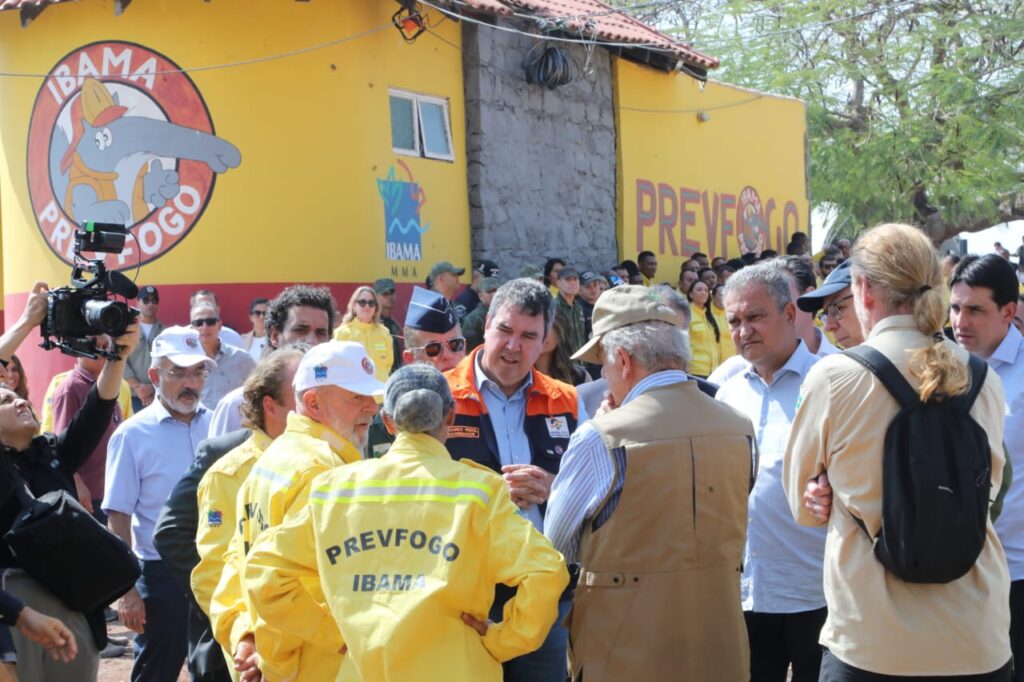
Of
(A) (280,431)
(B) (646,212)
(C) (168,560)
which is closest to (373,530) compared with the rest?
(A) (280,431)

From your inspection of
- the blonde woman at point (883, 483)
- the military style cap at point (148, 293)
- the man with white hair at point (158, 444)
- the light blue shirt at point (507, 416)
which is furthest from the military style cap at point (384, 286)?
the blonde woman at point (883, 483)

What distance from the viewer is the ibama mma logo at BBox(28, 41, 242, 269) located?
11883mm

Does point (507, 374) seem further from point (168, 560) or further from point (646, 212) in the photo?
point (646, 212)

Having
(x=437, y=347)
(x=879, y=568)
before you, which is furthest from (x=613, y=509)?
(x=437, y=347)

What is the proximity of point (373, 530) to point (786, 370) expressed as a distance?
194 cm

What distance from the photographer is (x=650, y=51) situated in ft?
54.0

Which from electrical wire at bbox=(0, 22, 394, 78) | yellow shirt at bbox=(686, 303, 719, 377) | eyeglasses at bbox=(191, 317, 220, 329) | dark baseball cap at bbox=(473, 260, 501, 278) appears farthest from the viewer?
dark baseball cap at bbox=(473, 260, 501, 278)

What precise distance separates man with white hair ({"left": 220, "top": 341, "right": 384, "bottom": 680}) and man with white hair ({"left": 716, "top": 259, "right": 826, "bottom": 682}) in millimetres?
A: 1377

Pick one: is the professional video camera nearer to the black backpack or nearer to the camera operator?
the camera operator

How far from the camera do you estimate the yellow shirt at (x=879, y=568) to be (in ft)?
Result: 11.1

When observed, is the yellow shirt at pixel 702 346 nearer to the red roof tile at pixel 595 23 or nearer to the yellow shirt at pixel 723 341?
the yellow shirt at pixel 723 341

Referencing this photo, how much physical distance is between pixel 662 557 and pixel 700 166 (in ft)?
48.9

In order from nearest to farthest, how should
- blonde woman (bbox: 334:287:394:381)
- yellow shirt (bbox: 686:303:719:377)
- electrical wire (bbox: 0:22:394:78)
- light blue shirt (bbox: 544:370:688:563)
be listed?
light blue shirt (bbox: 544:370:688:563)
blonde woman (bbox: 334:287:394:381)
electrical wire (bbox: 0:22:394:78)
yellow shirt (bbox: 686:303:719:377)

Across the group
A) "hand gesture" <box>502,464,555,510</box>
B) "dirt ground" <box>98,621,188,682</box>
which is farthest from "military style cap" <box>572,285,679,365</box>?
"dirt ground" <box>98,621,188,682</box>
